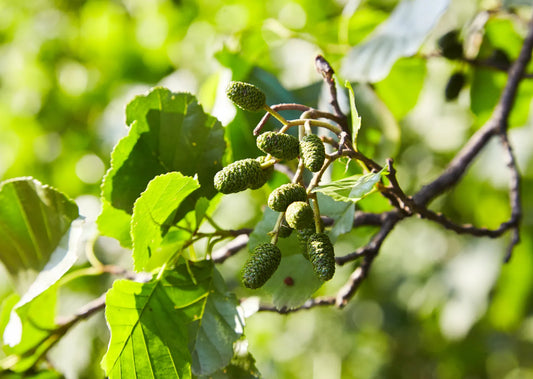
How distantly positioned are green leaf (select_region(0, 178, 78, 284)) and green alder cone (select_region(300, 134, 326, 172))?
0.34 meters

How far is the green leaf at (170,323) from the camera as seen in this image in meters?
0.62

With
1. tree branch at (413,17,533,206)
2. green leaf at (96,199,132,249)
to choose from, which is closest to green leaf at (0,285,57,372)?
green leaf at (96,199,132,249)

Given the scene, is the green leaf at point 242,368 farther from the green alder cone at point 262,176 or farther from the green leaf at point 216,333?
the green alder cone at point 262,176

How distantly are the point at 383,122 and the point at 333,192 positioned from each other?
52 centimetres

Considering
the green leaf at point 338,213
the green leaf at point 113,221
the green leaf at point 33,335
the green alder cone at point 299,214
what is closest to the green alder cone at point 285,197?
the green alder cone at point 299,214

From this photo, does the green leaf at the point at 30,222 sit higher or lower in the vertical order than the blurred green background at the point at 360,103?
higher

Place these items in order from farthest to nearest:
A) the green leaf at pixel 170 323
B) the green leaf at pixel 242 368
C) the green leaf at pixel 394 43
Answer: the green leaf at pixel 394 43
the green leaf at pixel 242 368
the green leaf at pixel 170 323

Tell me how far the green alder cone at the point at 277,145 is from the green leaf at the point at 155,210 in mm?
113

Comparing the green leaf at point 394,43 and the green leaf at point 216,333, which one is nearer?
the green leaf at point 216,333

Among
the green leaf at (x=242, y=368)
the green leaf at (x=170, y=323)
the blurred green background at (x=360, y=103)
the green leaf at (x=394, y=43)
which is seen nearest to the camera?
the green leaf at (x=170, y=323)

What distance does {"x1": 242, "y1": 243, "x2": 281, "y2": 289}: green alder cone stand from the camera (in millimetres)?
557

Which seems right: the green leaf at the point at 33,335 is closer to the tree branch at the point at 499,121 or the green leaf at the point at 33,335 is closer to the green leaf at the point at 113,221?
the green leaf at the point at 113,221

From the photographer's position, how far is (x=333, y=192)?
1.79ft

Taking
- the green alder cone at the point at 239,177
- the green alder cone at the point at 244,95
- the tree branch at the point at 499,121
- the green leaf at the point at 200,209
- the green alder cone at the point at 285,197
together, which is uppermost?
the green alder cone at the point at 244,95
